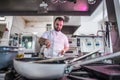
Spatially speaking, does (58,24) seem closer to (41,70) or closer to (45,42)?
(45,42)

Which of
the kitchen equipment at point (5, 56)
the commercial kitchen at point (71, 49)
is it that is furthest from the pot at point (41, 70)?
the kitchen equipment at point (5, 56)

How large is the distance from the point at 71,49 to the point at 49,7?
2.86 m

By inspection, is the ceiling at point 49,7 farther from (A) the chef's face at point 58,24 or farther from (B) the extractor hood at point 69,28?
(B) the extractor hood at point 69,28

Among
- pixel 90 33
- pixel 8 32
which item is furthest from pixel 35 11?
pixel 90 33

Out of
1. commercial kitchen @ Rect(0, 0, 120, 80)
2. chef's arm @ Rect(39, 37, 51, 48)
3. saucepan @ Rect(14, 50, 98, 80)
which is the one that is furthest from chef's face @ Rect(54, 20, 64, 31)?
saucepan @ Rect(14, 50, 98, 80)

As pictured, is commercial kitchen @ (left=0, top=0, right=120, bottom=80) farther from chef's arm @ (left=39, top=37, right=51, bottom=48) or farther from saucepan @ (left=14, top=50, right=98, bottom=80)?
chef's arm @ (left=39, top=37, right=51, bottom=48)

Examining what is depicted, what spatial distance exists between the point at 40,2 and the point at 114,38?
1022mm

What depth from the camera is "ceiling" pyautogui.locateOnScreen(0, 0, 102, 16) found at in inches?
62.7

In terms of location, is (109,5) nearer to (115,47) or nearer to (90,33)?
(115,47)

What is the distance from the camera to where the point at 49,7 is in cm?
163

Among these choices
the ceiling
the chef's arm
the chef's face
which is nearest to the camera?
the chef's arm

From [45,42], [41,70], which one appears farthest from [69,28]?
[41,70]

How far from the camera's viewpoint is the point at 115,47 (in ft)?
2.65

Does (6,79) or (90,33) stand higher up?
(90,33)
